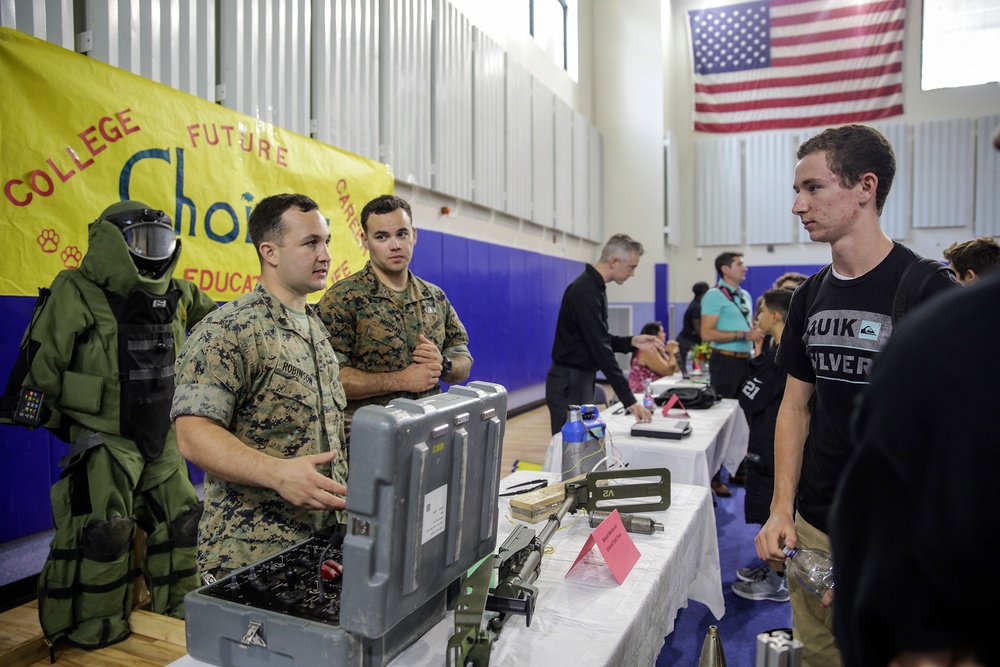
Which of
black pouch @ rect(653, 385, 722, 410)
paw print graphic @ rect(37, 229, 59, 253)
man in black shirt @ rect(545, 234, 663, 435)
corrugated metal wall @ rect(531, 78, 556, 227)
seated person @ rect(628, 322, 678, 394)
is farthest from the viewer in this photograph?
corrugated metal wall @ rect(531, 78, 556, 227)

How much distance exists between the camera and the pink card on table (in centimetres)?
135

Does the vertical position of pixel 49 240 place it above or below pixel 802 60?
below

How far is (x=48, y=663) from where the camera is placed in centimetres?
226

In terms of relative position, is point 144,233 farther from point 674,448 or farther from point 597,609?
point 674,448

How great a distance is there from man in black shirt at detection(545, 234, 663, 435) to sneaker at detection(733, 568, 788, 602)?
40.8 inches

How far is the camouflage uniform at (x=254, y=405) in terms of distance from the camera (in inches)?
54.4

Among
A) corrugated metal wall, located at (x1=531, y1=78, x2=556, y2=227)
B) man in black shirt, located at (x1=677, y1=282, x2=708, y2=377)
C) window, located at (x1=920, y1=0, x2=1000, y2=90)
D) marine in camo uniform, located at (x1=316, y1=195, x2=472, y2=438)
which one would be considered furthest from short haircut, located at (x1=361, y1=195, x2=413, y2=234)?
window, located at (x1=920, y1=0, x2=1000, y2=90)

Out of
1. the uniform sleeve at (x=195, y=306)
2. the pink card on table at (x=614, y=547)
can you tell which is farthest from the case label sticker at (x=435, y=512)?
the uniform sleeve at (x=195, y=306)

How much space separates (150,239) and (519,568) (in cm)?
205

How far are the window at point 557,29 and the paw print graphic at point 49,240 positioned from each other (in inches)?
279

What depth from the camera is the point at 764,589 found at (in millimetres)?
3035

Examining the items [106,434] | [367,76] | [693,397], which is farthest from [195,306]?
[693,397]

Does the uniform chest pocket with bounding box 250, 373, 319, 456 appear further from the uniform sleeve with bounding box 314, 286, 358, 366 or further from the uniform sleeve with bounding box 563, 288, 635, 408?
the uniform sleeve with bounding box 563, 288, 635, 408

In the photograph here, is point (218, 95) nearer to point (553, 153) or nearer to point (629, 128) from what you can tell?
point (553, 153)
